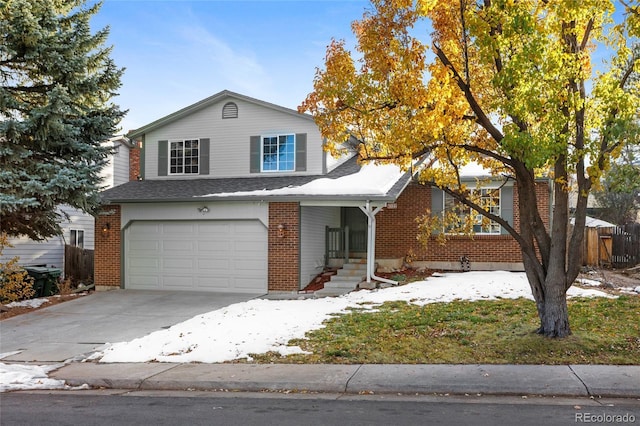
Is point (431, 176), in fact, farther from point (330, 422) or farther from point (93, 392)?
point (93, 392)

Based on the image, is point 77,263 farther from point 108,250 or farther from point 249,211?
point 249,211

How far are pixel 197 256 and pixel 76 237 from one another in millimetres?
9885

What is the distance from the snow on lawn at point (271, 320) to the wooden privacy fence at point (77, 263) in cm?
1037

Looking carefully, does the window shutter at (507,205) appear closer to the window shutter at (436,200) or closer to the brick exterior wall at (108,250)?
the window shutter at (436,200)

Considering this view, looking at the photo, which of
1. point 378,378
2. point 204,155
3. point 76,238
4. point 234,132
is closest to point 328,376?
point 378,378

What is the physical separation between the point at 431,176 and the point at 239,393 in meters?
4.96

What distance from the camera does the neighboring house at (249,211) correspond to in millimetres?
16828

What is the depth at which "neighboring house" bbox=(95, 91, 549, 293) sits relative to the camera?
55.2 feet

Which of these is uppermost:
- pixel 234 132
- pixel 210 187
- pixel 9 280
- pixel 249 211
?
pixel 234 132

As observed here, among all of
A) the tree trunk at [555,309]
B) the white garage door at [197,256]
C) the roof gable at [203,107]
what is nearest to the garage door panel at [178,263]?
the white garage door at [197,256]

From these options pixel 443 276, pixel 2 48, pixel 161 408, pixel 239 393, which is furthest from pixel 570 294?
pixel 2 48

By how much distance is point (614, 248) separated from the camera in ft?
74.9

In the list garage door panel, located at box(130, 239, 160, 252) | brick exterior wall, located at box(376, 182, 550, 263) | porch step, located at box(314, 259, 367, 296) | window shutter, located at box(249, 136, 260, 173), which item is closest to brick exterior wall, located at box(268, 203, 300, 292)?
porch step, located at box(314, 259, 367, 296)

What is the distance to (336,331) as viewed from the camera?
1111 centimetres
